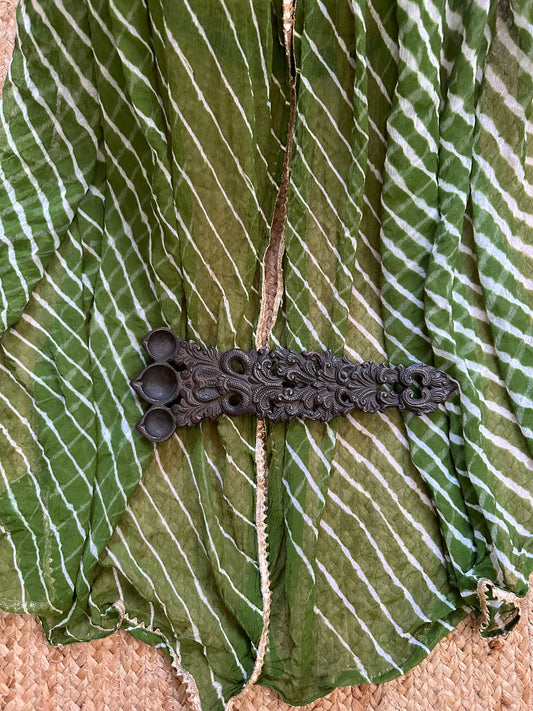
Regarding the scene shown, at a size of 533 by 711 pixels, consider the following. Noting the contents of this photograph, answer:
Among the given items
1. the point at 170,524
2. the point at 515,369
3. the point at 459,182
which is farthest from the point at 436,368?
the point at 170,524

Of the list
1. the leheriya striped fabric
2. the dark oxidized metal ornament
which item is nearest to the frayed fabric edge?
the leheriya striped fabric

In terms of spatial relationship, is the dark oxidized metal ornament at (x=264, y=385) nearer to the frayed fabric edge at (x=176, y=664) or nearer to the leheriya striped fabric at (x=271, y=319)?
the leheriya striped fabric at (x=271, y=319)

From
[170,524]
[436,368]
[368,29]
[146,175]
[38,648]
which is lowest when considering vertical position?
[38,648]

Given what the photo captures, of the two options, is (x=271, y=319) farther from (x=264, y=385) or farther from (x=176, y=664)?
(x=176, y=664)

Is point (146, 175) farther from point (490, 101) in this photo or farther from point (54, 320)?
point (490, 101)

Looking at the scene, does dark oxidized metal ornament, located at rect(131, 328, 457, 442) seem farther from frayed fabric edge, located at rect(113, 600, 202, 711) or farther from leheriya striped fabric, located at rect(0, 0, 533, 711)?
frayed fabric edge, located at rect(113, 600, 202, 711)
